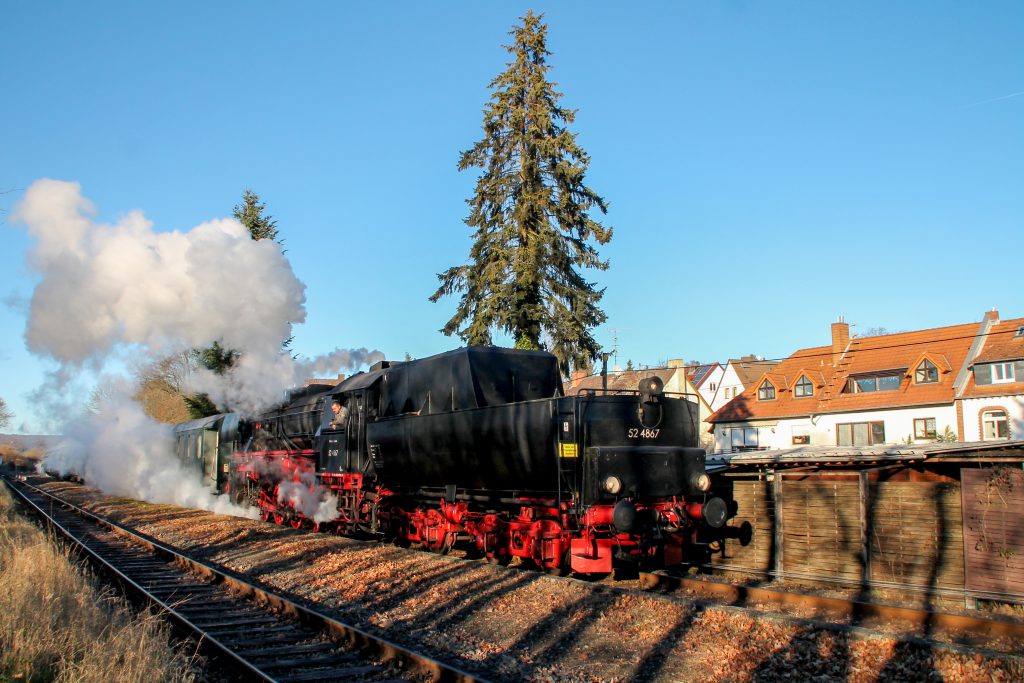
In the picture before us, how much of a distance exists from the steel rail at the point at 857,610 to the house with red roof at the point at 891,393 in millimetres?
21529

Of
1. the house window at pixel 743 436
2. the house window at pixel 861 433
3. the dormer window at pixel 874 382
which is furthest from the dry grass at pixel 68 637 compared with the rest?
the house window at pixel 743 436

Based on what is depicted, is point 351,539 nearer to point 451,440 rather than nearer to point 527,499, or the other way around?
point 451,440

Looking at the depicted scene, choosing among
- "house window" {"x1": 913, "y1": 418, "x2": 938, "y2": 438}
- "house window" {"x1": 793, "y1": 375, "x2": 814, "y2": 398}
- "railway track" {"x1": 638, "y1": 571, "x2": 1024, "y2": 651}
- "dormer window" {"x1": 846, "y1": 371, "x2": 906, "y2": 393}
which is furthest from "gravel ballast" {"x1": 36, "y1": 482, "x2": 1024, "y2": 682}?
"house window" {"x1": 793, "y1": 375, "x2": 814, "y2": 398}

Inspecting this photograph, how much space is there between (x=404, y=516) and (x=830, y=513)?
8044 millimetres

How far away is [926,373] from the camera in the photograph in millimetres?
37438

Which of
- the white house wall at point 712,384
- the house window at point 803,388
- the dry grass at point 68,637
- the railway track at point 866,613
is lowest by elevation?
the railway track at point 866,613

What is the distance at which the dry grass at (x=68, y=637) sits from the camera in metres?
6.25

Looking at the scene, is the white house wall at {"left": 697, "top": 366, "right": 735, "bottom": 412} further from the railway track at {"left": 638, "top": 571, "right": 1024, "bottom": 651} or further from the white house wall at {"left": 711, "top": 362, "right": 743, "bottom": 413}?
the railway track at {"left": 638, "top": 571, "right": 1024, "bottom": 651}

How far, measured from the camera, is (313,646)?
8.21 m

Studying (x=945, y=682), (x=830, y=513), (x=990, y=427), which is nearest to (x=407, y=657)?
(x=945, y=682)

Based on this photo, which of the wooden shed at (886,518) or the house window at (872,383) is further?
the house window at (872,383)

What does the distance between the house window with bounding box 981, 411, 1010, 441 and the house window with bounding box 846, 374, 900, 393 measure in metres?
4.58

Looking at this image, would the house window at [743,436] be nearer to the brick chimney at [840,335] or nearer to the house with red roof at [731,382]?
the brick chimney at [840,335]

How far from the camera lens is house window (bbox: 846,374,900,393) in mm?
38594
